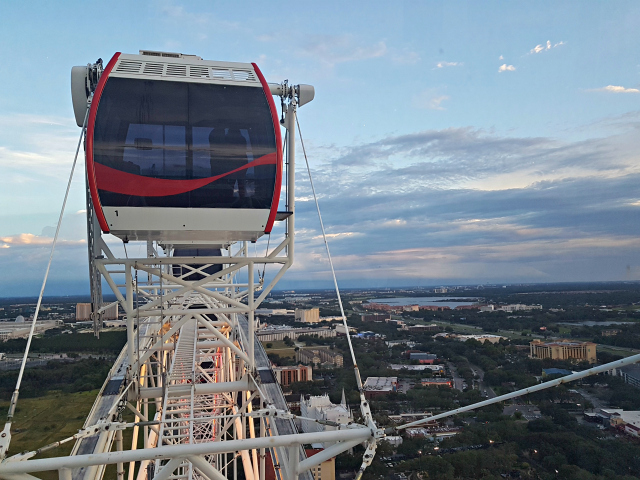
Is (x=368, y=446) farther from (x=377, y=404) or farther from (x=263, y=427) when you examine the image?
(x=377, y=404)

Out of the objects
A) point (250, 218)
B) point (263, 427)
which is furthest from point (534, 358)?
point (250, 218)

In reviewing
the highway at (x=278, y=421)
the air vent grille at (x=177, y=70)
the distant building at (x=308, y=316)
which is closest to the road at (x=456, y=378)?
the highway at (x=278, y=421)

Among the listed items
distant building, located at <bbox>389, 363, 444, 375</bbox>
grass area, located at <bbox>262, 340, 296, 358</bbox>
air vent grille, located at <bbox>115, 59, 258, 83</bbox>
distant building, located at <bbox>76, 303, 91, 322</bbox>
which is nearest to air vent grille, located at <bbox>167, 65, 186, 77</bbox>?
air vent grille, located at <bbox>115, 59, 258, 83</bbox>

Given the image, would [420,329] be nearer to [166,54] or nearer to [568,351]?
[568,351]

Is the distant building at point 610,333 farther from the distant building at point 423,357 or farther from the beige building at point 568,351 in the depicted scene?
the distant building at point 423,357

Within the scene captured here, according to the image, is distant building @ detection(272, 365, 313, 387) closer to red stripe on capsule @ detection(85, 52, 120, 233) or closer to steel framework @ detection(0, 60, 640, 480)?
steel framework @ detection(0, 60, 640, 480)
